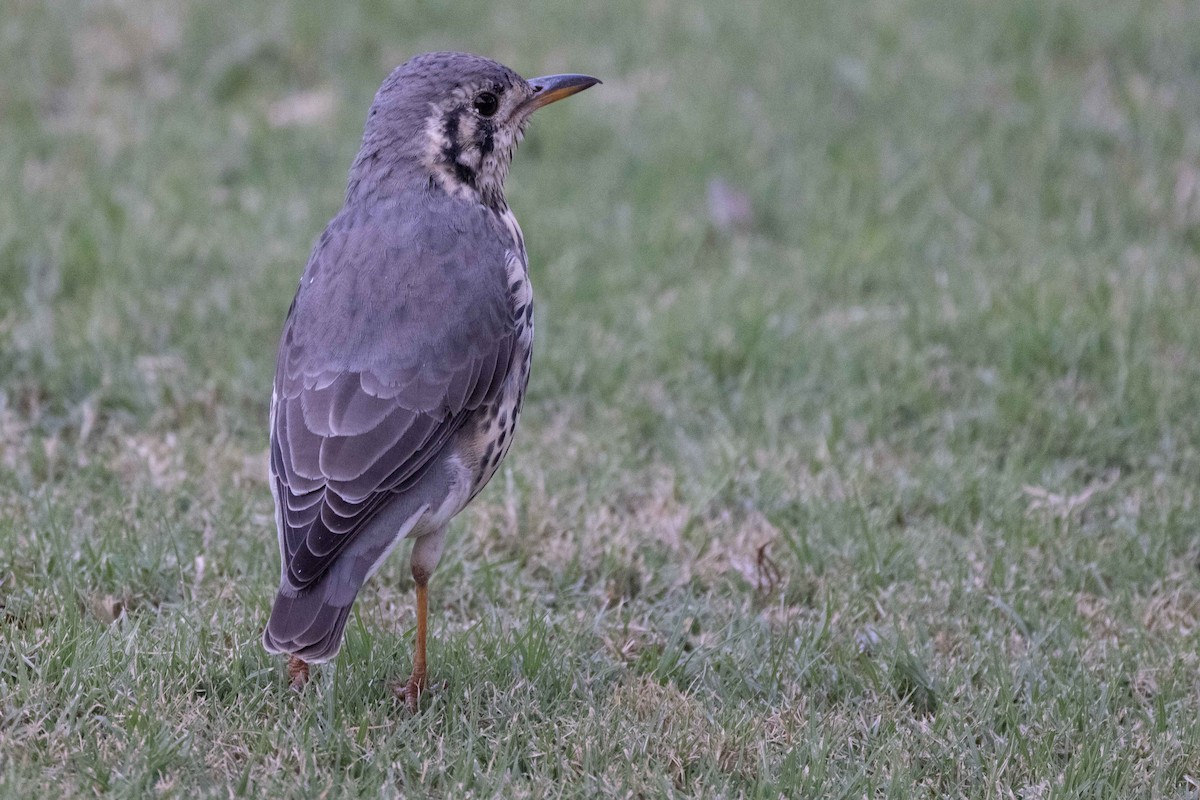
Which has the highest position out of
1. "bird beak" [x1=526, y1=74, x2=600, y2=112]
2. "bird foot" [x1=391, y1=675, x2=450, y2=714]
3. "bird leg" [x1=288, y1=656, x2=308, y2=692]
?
"bird beak" [x1=526, y1=74, x2=600, y2=112]

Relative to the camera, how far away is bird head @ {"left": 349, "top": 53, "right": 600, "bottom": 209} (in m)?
4.77

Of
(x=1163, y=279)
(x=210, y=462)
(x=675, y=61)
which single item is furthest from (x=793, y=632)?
(x=675, y=61)

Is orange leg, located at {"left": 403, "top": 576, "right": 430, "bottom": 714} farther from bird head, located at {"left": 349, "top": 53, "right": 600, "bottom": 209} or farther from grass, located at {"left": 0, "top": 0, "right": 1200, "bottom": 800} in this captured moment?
bird head, located at {"left": 349, "top": 53, "right": 600, "bottom": 209}

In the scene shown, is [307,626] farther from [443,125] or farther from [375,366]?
[443,125]

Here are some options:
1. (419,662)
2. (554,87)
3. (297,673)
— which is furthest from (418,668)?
(554,87)

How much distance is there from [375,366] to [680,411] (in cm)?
225

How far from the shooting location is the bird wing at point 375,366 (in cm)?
411

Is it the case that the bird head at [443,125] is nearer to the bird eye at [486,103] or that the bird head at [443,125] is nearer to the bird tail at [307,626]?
the bird eye at [486,103]

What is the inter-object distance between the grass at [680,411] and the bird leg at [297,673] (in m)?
0.06

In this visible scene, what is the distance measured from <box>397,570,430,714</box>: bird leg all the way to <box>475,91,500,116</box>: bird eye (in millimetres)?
1506

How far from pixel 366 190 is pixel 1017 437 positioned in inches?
115

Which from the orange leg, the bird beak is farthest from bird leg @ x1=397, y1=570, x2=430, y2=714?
the bird beak

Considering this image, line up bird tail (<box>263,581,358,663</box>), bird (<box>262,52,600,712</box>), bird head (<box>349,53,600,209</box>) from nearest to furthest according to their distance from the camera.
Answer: bird tail (<box>263,581,358,663</box>) → bird (<box>262,52,600,712</box>) → bird head (<box>349,53,600,209</box>)

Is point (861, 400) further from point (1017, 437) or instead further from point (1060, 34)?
point (1060, 34)
